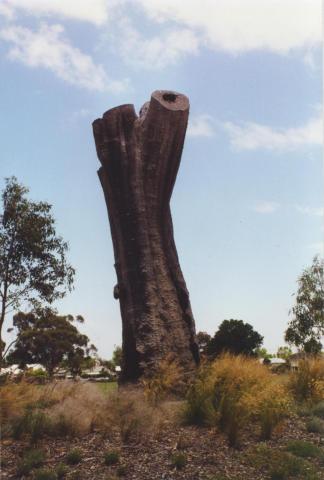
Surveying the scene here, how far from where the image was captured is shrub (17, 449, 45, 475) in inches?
205

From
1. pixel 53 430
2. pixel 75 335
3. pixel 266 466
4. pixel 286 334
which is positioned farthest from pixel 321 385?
pixel 75 335

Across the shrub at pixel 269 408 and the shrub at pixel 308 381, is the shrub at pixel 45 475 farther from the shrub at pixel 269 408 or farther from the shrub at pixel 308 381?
the shrub at pixel 308 381

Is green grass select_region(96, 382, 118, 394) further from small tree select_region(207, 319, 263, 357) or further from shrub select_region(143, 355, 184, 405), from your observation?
small tree select_region(207, 319, 263, 357)

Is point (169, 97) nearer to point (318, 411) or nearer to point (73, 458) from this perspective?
point (318, 411)

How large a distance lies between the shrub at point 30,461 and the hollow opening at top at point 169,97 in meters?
7.15

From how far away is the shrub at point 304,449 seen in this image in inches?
223

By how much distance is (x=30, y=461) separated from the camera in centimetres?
529

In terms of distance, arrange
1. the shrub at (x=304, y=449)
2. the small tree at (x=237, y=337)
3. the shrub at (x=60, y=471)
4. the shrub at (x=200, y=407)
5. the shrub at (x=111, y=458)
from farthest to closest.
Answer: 1. the small tree at (x=237, y=337)
2. the shrub at (x=200, y=407)
3. the shrub at (x=304, y=449)
4. the shrub at (x=111, y=458)
5. the shrub at (x=60, y=471)

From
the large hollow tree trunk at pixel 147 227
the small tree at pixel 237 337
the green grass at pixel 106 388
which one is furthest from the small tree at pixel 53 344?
the large hollow tree trunk at pixel 147 227

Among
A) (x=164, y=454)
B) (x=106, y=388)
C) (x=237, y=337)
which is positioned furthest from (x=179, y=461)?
(x=237, y=337)

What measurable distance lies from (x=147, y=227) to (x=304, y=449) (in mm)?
4886

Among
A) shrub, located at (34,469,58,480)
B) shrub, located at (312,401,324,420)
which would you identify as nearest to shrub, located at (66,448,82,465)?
shrub, located at (34,469,58,480)

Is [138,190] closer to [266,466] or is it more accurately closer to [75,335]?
[266,466]

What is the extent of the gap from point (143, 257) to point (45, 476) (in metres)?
4.66
